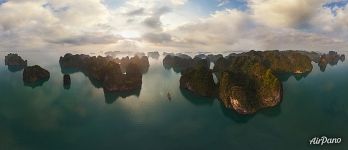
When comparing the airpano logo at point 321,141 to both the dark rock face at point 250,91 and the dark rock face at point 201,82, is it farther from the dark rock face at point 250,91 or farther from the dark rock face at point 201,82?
the dark rock face at point 201,82

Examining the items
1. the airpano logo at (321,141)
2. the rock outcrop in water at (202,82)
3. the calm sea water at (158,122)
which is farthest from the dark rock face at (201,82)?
the airpano logo at (321,141)

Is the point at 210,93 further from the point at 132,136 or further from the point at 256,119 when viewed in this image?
the point at 132,136

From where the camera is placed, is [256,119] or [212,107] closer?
[256,119]

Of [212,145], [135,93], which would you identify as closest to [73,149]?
[212,145]

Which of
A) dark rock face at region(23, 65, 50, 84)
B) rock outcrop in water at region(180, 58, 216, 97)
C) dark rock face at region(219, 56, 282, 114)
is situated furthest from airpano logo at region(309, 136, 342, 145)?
dark rock face at region(23, 65, 50, 84)

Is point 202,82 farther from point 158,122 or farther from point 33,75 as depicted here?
point 33,75

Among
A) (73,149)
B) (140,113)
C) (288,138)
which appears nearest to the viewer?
(73,149)

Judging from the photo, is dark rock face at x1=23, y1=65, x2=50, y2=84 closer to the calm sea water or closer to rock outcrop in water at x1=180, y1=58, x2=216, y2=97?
the calm sea water

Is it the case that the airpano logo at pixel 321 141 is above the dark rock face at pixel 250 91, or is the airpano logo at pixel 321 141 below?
below

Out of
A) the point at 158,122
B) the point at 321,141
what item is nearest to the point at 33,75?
the point at 158,122
